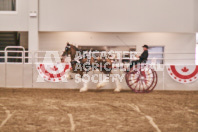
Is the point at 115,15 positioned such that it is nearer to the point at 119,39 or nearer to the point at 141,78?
the point at 119,39

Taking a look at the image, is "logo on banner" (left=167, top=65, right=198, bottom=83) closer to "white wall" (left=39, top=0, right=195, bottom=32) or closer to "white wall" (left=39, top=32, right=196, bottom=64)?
"white wall" (left=39, top=0, right=195, bottom=32)

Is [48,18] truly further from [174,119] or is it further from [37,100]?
[174,119]

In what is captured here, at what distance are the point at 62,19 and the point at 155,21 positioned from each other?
4.48m

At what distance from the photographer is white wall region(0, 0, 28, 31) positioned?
17.3 meters

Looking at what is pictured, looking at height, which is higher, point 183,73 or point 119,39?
point 119,39

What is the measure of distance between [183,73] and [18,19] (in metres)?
8.28

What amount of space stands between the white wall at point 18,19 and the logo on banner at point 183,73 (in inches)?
292

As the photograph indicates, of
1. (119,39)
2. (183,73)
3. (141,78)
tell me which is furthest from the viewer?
(119,39)

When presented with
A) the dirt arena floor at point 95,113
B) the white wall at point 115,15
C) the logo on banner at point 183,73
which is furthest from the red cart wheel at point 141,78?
the white wall at point 115,15

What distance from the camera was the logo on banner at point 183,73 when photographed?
13992 mm

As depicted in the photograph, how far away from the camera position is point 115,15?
17266 millimetres

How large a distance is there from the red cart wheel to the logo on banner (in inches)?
52.0

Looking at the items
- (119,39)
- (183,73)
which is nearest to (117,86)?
(183,73)

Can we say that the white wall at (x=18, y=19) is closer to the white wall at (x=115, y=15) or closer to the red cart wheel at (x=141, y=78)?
the white wall at (x=115, y=15)
